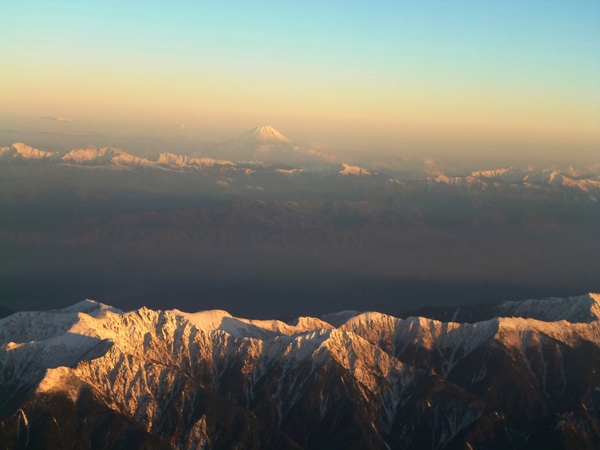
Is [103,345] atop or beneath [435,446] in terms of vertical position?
atop

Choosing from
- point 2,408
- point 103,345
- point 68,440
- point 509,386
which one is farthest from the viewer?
point 509,386

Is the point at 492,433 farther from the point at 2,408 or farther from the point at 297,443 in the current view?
the point at 2,408

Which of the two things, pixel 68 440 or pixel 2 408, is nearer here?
pixel 68 440

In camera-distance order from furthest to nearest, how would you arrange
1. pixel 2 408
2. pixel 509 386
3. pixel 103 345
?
1. pixel 509 386
2. pixel 103 345
3. pixel 2 408

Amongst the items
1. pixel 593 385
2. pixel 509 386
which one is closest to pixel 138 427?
pixel 509 386

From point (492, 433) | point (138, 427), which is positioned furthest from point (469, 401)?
point (138, 427)

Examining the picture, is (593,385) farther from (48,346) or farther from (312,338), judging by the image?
(48,346)
